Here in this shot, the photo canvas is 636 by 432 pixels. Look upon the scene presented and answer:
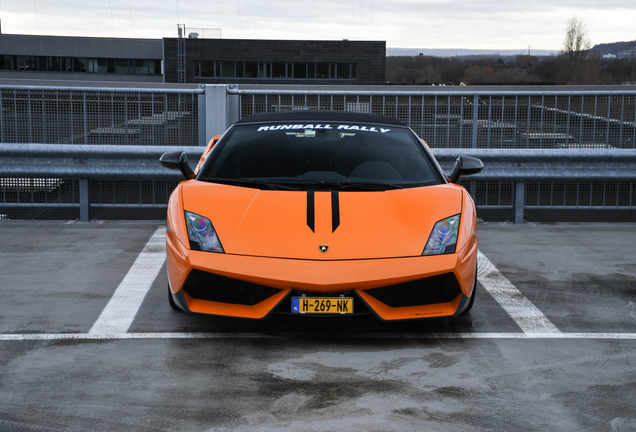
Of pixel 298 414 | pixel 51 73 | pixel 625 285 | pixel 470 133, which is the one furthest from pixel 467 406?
pixel 51 73

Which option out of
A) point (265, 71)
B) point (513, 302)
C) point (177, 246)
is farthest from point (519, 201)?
point (265, 71)

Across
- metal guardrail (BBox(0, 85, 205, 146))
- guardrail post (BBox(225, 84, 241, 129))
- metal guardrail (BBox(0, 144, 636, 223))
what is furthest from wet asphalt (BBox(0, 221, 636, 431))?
guardrail post (BBox(225, 84, 241, 129))

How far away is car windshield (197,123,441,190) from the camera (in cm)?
504

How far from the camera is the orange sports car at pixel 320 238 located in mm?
4113

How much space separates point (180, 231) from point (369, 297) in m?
1.24

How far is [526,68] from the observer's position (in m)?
146

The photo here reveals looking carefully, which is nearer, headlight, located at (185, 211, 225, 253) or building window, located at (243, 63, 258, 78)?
headlight, located at (185, 211, 225, 253)

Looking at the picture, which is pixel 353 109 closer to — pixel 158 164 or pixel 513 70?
pixel 158 164

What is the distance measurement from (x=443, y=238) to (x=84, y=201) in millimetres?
5170

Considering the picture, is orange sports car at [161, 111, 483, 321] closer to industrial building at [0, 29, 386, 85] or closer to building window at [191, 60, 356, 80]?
industrial building at [0, 29, 386, 85]

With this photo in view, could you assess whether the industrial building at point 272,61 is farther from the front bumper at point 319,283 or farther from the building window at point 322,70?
the front bumper at point 319,283

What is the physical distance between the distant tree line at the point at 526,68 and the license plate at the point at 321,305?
8564 cm

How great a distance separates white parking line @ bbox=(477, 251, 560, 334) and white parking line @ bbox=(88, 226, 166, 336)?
253 cm

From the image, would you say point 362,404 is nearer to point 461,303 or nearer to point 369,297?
point 369,297
